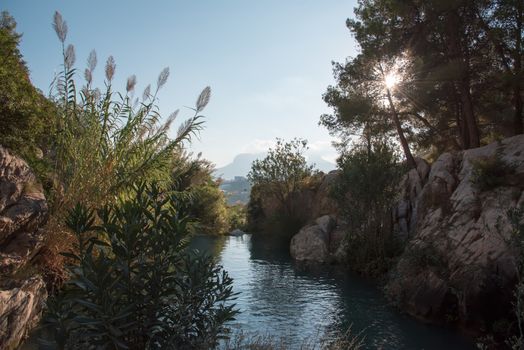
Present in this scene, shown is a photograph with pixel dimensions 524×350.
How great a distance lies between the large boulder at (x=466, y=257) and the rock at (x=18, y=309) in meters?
9.96

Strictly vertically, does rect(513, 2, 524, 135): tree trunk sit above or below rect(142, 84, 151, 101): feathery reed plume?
above

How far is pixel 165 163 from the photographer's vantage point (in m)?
8.94

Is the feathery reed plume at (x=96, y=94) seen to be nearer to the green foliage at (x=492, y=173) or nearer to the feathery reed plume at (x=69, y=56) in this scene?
the feathery reed plume at (x=69, y=56)

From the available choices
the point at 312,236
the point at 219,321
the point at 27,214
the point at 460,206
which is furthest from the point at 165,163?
the point at 312,236

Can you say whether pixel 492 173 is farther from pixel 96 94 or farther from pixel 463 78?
pixel 96 94

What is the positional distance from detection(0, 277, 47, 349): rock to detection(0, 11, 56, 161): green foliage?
345cm

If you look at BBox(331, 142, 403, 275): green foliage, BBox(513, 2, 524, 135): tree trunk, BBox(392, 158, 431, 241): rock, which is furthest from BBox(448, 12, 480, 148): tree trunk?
BBox(331, 142, 403, 275): green foliage

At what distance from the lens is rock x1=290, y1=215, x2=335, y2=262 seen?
24.6 m

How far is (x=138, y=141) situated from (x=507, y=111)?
22.2 m

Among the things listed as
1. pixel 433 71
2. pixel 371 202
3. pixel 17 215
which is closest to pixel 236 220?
pixel 371 202

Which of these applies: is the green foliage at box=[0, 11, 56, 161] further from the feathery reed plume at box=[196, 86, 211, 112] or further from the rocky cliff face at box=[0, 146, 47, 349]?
the feathery reed plume at box=[196, 86, 211, 112]

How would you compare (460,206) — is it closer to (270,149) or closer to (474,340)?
(474,340)

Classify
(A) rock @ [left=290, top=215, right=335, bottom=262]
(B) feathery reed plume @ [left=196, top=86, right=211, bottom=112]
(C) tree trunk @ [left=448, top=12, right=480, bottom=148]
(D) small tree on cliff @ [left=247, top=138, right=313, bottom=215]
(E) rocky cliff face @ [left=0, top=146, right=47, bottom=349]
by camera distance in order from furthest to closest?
(D) small tree on cliff @ [left=247, top=138, right=313, bottom=215]
(A) rock @ [left=290, top=215, right=335, bottom=262]
(C) tree trunk @ [left=448, top=12, right=480, bottom=148]
(B) feathery reed plume @ [left=196, top=86, right=211, bottom=112]
(E) rocky cliff face @ [left=0, top=146, right=47, bottom=349]

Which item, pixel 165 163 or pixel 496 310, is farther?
pixel 496 310
